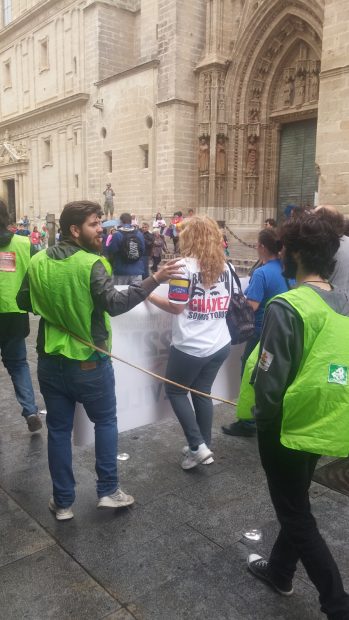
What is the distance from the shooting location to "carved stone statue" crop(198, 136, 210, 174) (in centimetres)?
2058

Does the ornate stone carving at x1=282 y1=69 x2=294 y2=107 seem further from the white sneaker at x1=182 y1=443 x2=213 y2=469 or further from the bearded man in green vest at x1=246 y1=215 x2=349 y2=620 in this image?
the bearded man in green vest at x1=246 y1=215 x2=349 y2=620

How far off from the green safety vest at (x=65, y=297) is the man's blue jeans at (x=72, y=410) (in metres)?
0.09

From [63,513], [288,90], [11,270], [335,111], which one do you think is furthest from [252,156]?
[63,513]

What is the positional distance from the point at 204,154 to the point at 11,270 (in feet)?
58.2

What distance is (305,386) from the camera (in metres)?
2.00

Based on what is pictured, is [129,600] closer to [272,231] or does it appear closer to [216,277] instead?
[216,277]

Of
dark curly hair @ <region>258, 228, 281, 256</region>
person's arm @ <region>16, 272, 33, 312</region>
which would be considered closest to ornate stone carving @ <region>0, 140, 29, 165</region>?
dark curly hair @ <region>258, 228, 281, 256</region>

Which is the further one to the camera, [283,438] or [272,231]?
[272,231]

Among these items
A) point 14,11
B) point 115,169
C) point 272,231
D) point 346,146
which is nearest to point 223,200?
point 115,169

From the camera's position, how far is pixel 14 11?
112 ft

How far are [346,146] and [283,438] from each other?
12587mm

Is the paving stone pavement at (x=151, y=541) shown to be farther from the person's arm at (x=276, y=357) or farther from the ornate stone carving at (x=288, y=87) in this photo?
the ornate stone carving at (x=288, y=87)

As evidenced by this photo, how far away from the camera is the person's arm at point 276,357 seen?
1.99 m

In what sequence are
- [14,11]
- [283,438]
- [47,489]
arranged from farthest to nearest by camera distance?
[14,11] < [47,489] < [283,438]
